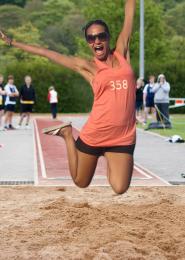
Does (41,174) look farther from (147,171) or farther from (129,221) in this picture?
(129,221)

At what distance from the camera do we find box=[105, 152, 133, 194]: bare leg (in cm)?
769

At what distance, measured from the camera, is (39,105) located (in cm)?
4819

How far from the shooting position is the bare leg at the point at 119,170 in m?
7.69

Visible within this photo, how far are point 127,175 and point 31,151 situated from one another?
1207cm

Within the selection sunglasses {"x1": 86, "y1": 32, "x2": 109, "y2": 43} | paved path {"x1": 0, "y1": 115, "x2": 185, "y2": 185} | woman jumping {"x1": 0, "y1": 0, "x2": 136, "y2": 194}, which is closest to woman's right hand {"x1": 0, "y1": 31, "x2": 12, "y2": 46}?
woman jumping {"x1": 0, "y1": 0, "x2": 136, "y2": 194}

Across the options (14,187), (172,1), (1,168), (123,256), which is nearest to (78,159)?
(123,256)

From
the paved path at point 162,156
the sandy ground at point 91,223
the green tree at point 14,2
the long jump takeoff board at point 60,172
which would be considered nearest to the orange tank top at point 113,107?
the sandy ground at point 91,223

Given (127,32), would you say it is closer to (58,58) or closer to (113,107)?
(58,58)

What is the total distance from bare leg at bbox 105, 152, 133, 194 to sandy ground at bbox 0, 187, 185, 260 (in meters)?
0.61

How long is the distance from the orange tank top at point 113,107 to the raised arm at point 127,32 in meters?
0.17

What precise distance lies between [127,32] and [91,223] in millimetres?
2374

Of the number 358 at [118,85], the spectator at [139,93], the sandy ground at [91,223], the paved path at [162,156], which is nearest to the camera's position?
the number 358 at [118,85]

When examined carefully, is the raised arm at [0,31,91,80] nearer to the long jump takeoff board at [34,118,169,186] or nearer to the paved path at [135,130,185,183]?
the long jump takeoff board at [34,118,169,186]

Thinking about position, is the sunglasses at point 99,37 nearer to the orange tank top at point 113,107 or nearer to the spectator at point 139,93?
the orange tank top at point 113,107
